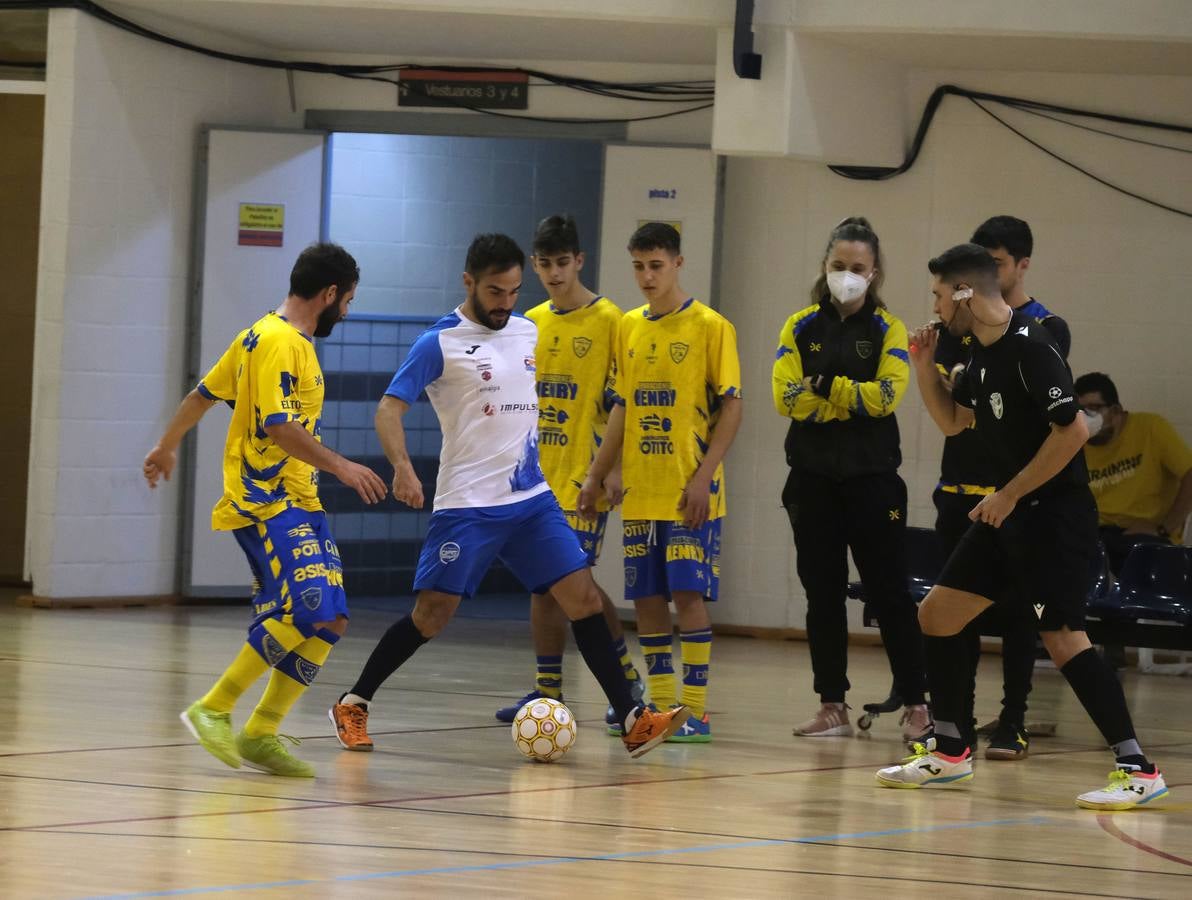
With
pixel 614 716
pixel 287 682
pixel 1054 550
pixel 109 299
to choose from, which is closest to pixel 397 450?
pixel 287 682

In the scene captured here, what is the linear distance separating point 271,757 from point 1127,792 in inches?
95.9

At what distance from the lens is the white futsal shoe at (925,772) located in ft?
18.2

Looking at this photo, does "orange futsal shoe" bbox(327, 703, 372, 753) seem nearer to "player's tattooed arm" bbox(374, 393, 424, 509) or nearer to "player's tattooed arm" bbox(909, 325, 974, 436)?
"player's tattooed arm" bbox(374, 393, 424, 509)

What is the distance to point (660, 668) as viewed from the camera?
637 centimetres

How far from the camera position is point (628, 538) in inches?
251

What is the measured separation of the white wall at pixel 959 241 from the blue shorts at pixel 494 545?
4332 mm

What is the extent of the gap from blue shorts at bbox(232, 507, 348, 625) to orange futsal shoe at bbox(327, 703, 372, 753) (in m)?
0.60

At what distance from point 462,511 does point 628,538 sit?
2.67ft

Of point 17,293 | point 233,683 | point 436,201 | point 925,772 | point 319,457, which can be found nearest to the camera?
point 319,457

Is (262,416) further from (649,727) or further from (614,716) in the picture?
(614,716)

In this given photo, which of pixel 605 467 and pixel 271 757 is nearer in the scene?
pixel 271 757

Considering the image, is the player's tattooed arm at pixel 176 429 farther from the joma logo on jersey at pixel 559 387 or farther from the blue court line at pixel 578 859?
the blue court line at pixel 578 859

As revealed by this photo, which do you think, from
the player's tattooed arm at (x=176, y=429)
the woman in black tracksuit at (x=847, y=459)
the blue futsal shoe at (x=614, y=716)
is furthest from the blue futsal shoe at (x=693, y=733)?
the player's tattooed arm at (x=176, y=429)

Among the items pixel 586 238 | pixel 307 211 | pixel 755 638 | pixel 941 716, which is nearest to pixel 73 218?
pixel 307 211
